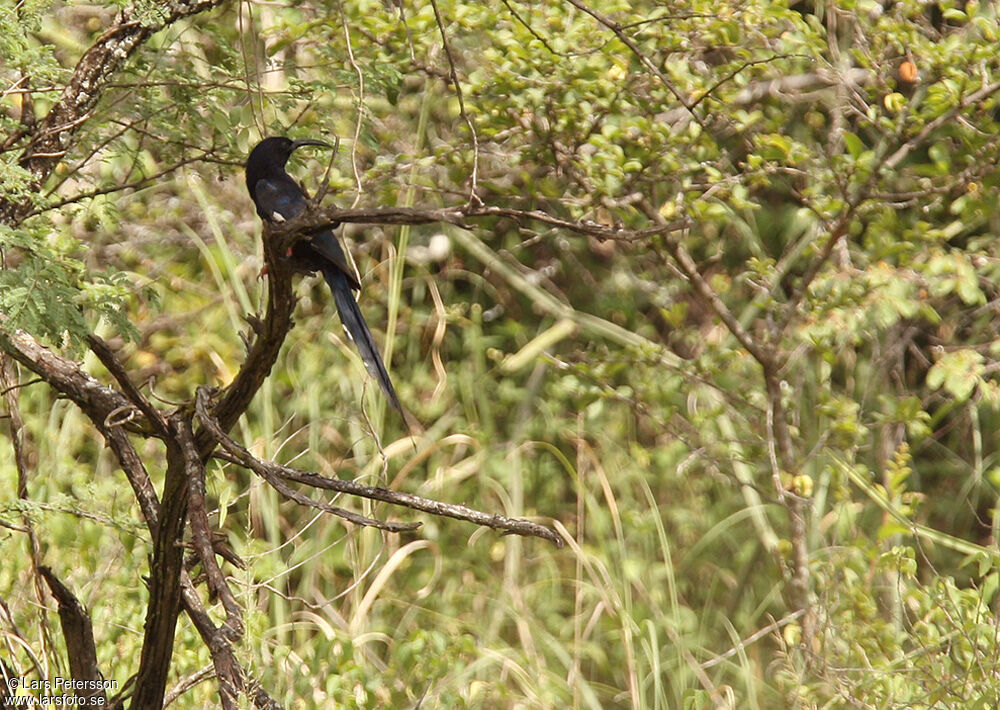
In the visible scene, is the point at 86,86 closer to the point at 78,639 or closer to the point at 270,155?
the point at 270,155

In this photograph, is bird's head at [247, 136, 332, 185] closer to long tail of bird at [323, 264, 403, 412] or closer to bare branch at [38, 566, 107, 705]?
long tail of bird at [323, 264, 403, 412]

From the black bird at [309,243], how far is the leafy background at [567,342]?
0.08 metres

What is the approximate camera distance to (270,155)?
304 centimetres

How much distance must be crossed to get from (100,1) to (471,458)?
9.47 feet

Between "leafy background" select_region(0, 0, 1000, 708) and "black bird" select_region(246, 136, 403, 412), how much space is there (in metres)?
0.08

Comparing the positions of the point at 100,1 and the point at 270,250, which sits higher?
the point at 100,1

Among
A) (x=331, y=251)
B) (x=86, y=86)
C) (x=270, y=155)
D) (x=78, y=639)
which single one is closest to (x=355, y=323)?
(x=331, y=251)

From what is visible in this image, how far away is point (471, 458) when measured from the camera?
4953 mm

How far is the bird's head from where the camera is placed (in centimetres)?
286

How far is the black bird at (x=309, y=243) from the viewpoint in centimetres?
270

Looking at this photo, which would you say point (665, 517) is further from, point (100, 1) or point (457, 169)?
point (100, 1)

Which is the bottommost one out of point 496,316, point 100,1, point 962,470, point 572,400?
point 962,470

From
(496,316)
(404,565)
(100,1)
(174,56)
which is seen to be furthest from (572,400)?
(100,1)

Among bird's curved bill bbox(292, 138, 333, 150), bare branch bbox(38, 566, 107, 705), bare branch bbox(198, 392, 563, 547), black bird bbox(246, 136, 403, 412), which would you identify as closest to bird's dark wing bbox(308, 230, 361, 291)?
black bird bbox(246, 136, 403, 412)
